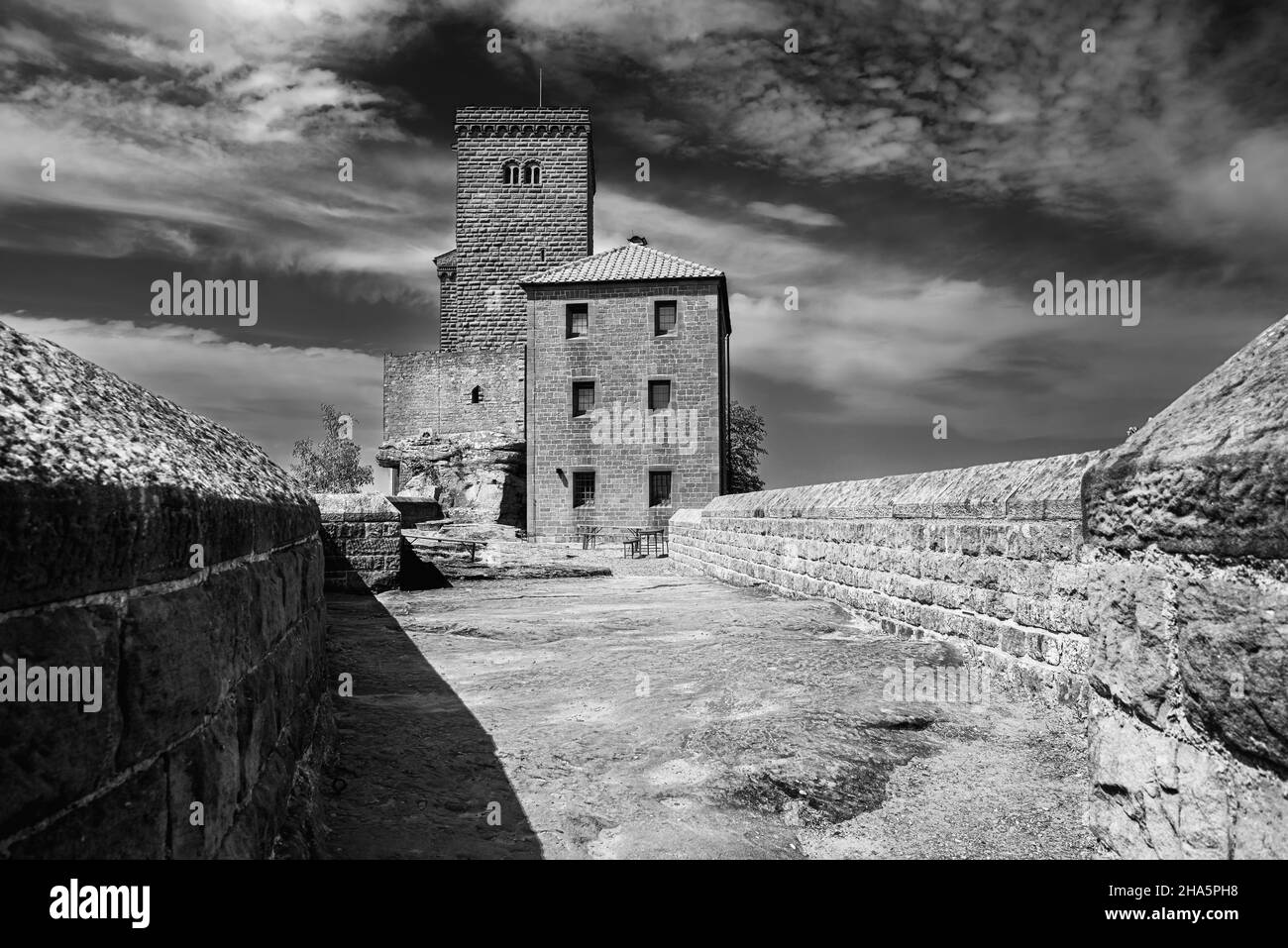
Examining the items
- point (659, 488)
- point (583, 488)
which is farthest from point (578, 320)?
point (659, 488)

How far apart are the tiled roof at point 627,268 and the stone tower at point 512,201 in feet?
16.3

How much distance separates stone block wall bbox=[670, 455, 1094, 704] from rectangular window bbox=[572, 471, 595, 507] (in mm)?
19437

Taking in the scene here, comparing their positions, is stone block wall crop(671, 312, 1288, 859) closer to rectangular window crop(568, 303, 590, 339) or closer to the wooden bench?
the wooden bench

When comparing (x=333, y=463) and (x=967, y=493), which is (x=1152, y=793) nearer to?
(x=967, y=493)

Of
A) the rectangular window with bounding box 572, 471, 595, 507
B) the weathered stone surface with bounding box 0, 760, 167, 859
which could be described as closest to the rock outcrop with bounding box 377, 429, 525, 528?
the rectangular window with bounding box 572, 471, 595, 507

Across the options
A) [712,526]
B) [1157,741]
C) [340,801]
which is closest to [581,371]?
[712,526]

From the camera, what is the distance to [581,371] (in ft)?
95.7

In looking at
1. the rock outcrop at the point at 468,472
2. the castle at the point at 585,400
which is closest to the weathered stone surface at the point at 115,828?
the castle at the point at 585,400

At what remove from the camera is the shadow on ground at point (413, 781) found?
3.14m

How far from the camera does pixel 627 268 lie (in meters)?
29.3

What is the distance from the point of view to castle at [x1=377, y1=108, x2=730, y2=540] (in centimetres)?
2836

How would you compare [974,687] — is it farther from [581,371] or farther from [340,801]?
[581,371]

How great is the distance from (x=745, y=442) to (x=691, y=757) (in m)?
38.5

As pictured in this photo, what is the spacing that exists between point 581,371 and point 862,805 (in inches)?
1040
